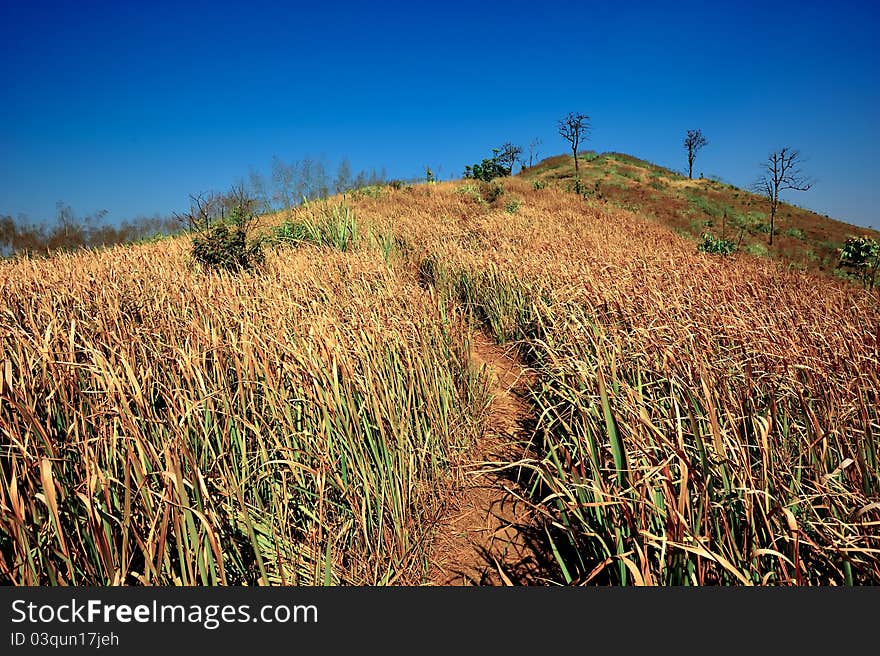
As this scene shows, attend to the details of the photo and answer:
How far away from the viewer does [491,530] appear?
7.97 ft

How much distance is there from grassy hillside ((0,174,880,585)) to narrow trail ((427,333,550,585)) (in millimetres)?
111

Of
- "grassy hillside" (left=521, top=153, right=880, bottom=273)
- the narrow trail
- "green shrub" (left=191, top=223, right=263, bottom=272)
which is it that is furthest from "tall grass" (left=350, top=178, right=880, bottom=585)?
"grassy hillside" (left=521, top=153, right=880, bottom=273)

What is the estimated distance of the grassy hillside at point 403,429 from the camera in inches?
60.1

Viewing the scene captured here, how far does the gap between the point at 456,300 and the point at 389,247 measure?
323 cm

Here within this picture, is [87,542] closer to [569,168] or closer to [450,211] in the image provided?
[450,211]

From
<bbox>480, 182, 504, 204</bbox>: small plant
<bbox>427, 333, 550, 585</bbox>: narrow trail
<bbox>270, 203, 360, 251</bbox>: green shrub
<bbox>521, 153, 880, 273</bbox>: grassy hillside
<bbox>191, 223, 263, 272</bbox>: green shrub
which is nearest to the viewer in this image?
<bbox>427, 333, 550, 585</bbox>: narrow trail

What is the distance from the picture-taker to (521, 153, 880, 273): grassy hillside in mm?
21953

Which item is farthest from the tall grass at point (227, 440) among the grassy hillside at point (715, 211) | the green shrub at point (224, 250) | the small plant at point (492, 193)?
the grassy hillside at point (715, 211)

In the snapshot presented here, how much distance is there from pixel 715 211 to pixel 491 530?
33415 millimetres

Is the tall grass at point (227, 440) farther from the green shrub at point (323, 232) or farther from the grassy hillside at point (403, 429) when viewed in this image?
the green shrub at point (323, 232)

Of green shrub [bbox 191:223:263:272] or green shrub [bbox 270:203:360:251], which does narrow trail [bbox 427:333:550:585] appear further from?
green shrub [bbox 270:203:360:251]

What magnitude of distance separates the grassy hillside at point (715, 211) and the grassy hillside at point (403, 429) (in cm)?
1776

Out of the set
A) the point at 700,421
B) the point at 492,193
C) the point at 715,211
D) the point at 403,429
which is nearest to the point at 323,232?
the point at 403,429

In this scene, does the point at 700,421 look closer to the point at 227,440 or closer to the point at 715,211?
the point at 227,440
